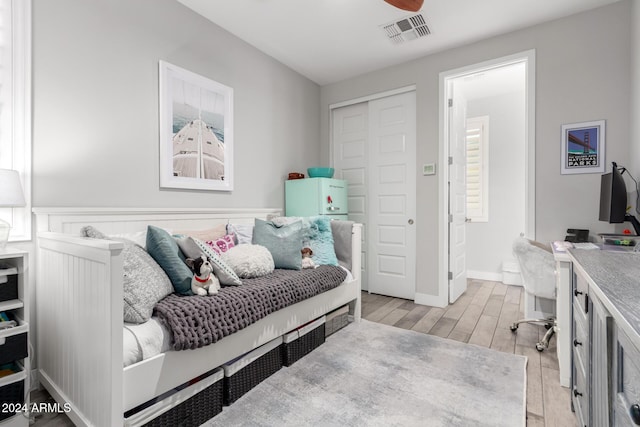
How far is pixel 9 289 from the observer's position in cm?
144

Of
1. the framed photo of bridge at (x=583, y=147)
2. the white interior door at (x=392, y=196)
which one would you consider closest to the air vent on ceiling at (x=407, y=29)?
the white interior door at (x=392, y=196)

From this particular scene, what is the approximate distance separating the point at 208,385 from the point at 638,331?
159 cm

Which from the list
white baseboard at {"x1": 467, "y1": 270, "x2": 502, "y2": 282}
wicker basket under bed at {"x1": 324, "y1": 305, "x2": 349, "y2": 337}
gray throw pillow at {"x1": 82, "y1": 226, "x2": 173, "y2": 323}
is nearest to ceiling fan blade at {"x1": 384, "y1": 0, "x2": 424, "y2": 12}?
gray throw pillow at {"x1": 82, "y1": 226, "x2": 173, "y2": 323}

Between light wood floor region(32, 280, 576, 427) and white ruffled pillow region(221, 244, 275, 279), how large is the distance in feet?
3.54

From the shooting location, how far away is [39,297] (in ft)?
5.72

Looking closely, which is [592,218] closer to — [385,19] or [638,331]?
[385,19]

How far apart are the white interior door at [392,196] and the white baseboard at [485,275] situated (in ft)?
5.41

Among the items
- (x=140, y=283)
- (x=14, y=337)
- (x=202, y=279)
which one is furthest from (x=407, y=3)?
(x=14, y=337)

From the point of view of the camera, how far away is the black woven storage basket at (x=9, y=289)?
55.9 inches

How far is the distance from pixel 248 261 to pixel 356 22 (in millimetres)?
2261

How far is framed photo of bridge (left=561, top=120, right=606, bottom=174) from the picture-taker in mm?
2539

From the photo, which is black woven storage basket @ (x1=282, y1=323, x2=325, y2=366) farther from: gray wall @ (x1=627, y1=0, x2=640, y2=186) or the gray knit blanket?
gray wall @ (x1=627, y1=0, x2=640, y2=186)

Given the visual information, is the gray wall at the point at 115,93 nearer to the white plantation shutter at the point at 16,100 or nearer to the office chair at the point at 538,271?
the white plantation shutter at the point at 16,100

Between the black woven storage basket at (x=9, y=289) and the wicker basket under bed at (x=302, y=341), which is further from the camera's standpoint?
the wicker basket under bed at (x=302, y=341)
